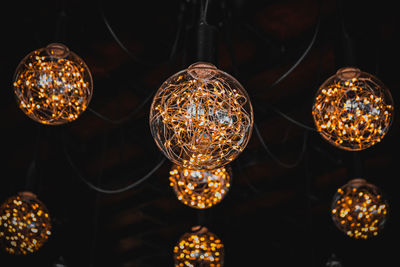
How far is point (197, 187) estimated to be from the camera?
7.55ft

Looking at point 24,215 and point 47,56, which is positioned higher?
point 47,56

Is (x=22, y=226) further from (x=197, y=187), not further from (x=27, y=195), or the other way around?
(x=197, y=187)

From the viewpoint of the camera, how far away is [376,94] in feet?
5.43

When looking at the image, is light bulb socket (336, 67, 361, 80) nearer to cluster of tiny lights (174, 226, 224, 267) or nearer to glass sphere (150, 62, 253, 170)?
glass sphere (150, 62, 253, 170)

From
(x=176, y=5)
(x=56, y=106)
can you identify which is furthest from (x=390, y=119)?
(x=176, y=5)

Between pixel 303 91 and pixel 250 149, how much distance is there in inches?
35.2

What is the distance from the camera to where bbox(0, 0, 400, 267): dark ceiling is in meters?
2.82

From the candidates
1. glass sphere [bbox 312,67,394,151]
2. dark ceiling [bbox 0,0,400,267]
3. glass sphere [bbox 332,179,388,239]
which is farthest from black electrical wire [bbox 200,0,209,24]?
glass sphere [bbox 332,179,388,239]

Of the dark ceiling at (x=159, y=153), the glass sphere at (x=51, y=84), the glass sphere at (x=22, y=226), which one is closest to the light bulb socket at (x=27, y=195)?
the glass sphere at (x=22, y=226)

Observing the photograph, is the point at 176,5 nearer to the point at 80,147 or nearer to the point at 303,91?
the point at 303,91

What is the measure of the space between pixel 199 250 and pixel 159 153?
1.79 m

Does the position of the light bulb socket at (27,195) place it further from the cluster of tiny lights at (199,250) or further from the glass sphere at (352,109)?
the glass sphere at (352,109)

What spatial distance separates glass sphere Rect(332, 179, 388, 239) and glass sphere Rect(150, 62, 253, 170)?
4.04ft

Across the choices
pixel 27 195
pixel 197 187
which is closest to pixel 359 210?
pixel 197 187
